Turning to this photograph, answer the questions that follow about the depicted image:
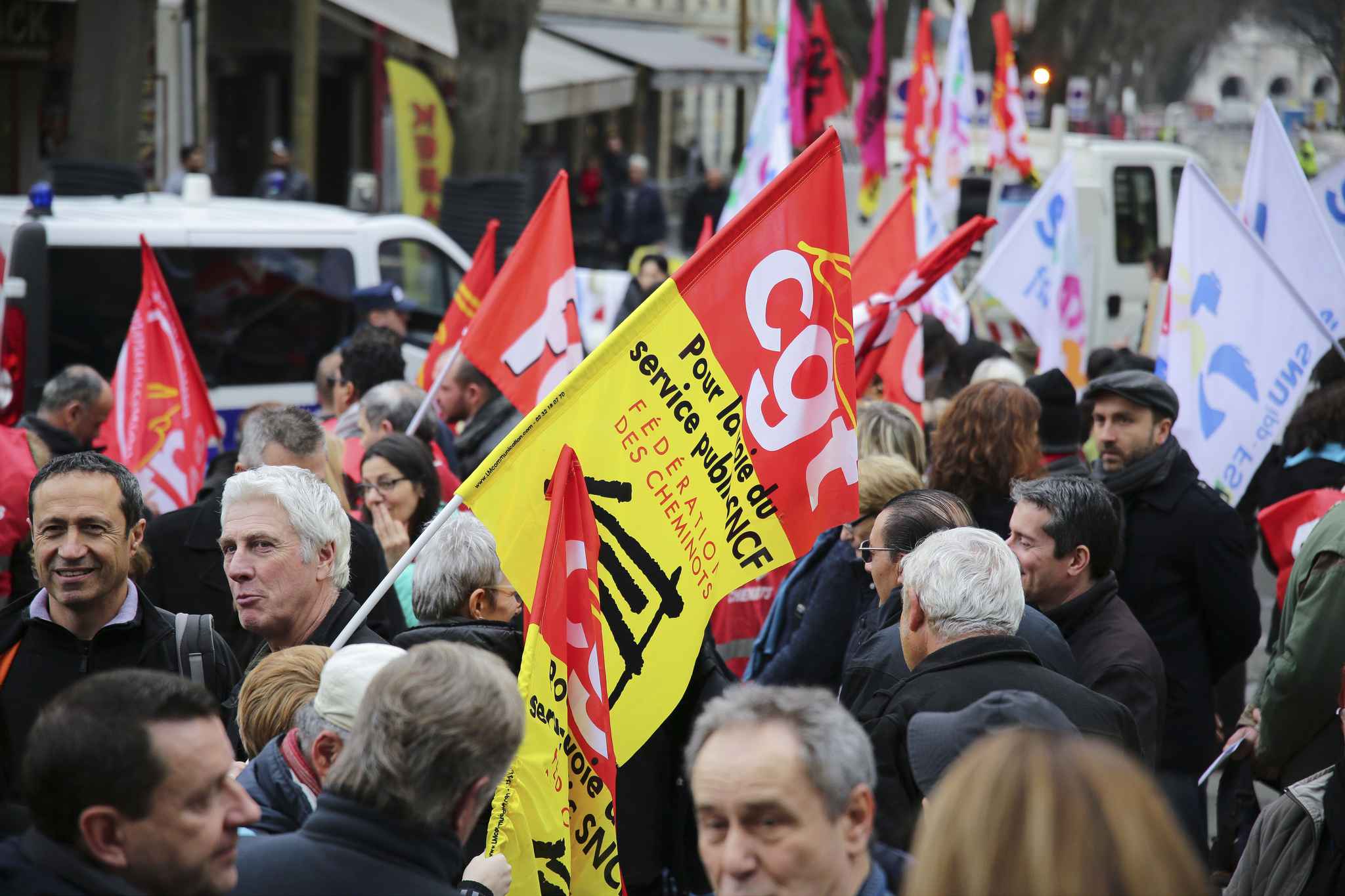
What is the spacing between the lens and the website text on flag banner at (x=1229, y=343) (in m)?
6.35

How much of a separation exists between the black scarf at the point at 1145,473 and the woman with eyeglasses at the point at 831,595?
771mm

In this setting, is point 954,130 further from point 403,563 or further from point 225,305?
point 403,563

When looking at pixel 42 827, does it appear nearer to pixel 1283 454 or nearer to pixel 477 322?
pixel 477 322

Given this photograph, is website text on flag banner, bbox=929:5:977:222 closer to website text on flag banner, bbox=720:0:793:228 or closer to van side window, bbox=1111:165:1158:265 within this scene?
website text on flag banner, bbox=720:0:793:228

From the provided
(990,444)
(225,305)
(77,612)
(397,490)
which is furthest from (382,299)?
(77,612)

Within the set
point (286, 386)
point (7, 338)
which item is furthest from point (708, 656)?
point (286, 386)

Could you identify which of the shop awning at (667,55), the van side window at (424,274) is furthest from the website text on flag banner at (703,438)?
the shop awning at (667,55)

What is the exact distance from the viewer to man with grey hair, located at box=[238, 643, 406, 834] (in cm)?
302

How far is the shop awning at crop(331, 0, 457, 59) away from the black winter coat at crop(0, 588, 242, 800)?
20.1 m

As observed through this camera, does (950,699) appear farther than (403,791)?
Yes

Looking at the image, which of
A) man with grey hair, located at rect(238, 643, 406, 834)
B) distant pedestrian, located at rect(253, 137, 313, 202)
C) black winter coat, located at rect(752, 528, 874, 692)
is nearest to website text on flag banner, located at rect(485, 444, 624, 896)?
man with grey hair, located at rect(238, 643, 406, 834)

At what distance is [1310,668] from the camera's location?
439 cm

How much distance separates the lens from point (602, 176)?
24500 mm

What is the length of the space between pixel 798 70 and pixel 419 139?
21.3 feet
